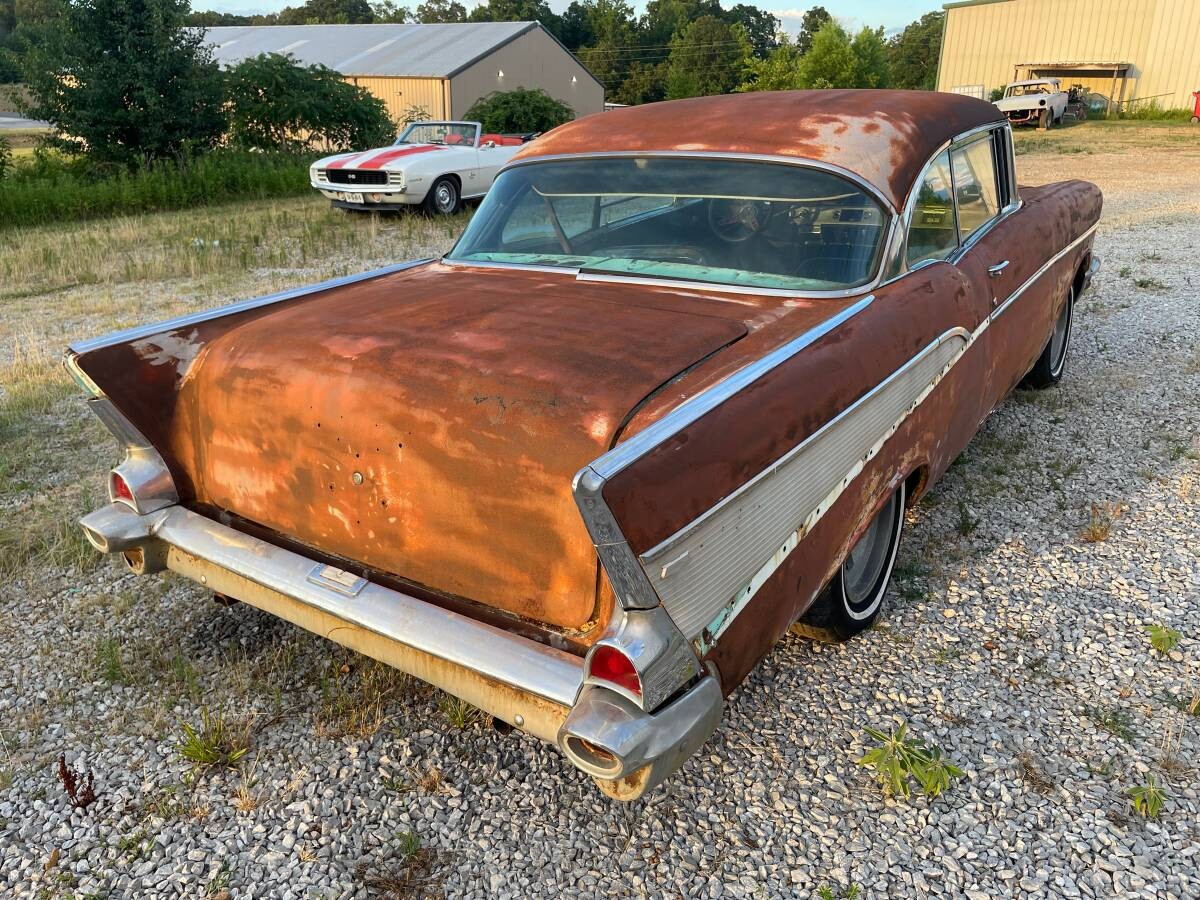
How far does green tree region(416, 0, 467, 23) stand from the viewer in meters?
76.7

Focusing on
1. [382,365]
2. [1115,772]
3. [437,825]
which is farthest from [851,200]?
[437,825]

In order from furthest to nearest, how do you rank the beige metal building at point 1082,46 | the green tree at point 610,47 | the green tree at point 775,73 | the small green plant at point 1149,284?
the green tree at point 610,47, the green tree at point 775,73, the beige metal building at point 1082,46, the small green plant at point 1149,284

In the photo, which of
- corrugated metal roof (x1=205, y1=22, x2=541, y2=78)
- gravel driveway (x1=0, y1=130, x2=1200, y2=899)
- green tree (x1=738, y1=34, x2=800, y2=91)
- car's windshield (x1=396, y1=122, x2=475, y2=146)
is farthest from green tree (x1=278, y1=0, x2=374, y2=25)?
gravel driveway (x1=0, y1=130, x2=1200, y2=899)

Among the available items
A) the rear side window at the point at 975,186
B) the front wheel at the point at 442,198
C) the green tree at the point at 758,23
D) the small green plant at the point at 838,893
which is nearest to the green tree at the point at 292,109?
the front wheel at the point at 442,198

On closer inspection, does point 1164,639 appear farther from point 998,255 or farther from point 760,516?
point 760,516

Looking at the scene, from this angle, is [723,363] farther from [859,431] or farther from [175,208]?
[175,208]

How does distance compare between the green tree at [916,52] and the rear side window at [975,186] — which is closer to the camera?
Answer: the rear side window at [975,186]

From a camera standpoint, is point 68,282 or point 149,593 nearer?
point 149,593

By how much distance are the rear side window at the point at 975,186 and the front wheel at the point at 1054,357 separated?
1.22 metres

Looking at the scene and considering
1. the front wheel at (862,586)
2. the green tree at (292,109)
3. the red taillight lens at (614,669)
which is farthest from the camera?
the green tree at (292,109)

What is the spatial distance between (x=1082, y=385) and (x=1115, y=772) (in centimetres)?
331

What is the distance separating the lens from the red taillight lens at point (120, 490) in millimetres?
2453

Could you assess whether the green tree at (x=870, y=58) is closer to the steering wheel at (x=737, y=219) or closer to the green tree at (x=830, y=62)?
the green tree at (x=830, y=62)

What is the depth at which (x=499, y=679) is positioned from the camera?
1.83m
